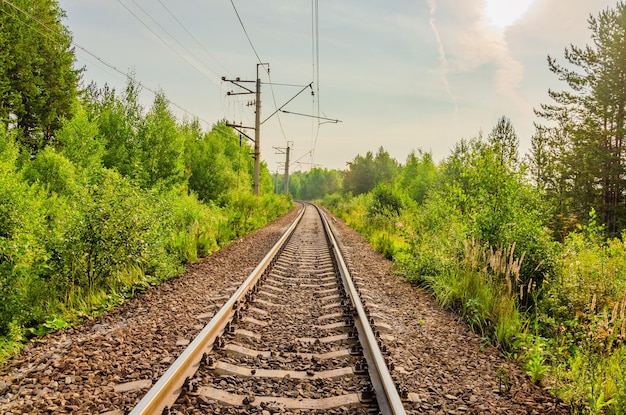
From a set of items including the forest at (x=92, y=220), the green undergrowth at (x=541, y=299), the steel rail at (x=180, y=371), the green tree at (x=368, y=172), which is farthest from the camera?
the green tree at (x=368, y=172)

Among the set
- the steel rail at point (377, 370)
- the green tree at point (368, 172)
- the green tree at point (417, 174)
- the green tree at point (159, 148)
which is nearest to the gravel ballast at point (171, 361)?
the steel rail at point (377, 370)

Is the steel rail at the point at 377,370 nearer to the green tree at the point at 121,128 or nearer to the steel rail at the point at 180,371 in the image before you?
the steel rail at the point at 180,371

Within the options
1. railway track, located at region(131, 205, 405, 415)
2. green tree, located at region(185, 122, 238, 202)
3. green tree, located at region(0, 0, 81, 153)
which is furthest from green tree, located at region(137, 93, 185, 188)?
railway track, located at region(131, 205, 405, 415)

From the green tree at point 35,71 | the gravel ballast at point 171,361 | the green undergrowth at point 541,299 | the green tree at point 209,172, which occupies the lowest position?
the gravel ballast at point 171,361

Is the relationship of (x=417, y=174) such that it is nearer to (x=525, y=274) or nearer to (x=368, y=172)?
(x=368, y=172)

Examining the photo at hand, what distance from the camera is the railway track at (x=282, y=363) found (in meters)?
2.97

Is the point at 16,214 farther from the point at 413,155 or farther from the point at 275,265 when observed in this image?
the point at 413,155

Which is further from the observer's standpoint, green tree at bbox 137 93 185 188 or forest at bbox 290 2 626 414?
green tree at bbox 137 93 185 188

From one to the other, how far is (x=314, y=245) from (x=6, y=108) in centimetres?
2646

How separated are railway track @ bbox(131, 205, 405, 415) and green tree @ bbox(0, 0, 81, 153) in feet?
90.7

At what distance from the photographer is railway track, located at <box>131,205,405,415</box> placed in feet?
9.73

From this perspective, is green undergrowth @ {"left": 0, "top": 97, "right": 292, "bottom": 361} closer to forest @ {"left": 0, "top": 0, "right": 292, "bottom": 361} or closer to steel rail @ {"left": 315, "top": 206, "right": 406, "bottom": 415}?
forest @ {"left": 0, "top": 0, "right": 292, "bottom": 361}

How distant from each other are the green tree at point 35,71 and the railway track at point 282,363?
90.7ft

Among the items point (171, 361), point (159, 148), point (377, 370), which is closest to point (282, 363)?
point (377, 370)
